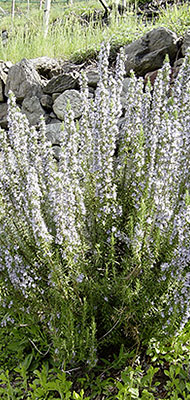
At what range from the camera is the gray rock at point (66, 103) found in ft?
17.4

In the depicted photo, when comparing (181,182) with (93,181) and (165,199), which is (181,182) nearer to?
(165,199)

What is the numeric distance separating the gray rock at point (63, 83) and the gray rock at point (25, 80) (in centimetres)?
30

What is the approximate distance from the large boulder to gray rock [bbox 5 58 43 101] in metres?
1.47

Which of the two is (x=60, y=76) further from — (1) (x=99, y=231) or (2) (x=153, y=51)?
(1) (x=99, y=231)

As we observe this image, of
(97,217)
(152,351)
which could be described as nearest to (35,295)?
(97,217)

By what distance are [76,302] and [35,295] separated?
347 millimetres

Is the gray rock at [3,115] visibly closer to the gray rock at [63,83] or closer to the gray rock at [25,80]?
the gray rock at [25,80]

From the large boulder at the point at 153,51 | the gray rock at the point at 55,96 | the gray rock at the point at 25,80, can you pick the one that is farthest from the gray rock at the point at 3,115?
the large boulder at the point at 153,51

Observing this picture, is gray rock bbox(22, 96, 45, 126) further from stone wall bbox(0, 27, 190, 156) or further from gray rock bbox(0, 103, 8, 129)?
gray rock bbox(0, 103, 8, 129)

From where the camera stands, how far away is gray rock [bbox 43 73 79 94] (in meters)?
5.63

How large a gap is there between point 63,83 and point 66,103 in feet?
1.45

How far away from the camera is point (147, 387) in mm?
2486

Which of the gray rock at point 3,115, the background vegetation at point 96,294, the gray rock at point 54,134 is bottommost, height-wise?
the background vegetation at point 96,294

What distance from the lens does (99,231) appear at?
2586mm
